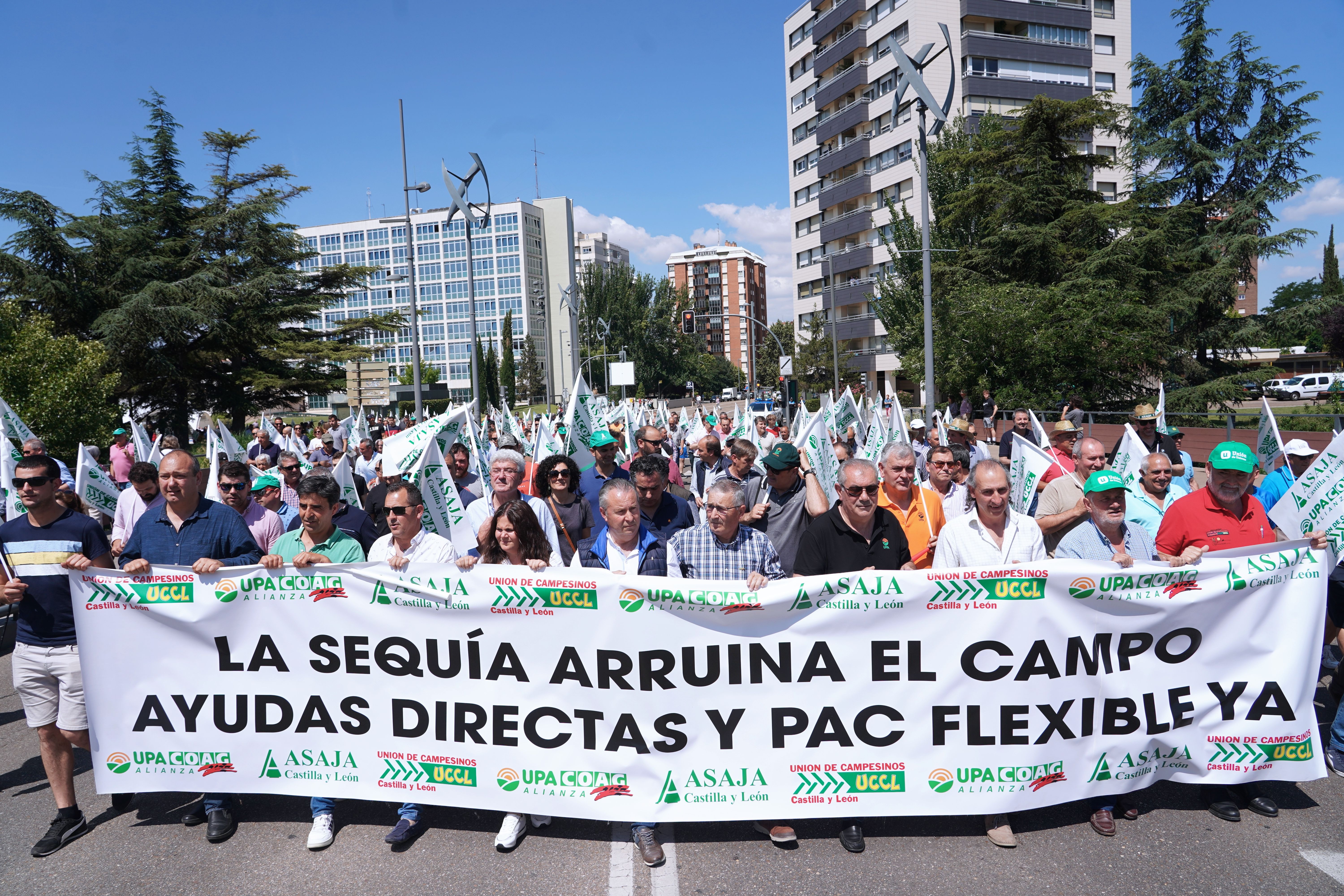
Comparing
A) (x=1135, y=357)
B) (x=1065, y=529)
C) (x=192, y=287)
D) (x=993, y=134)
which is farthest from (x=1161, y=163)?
(x=192, y=287)

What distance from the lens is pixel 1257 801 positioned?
13.7 feet

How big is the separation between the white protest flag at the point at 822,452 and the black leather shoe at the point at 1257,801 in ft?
15.0

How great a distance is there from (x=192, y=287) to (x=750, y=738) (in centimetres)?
3479

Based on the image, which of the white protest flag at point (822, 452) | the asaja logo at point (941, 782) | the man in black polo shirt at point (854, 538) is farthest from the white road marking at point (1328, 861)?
the white protest flag at point (822, 452)

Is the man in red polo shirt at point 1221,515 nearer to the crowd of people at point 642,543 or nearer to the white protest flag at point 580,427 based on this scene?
the crowd of people at point 642,543

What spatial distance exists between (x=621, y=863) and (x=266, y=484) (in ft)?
13.6

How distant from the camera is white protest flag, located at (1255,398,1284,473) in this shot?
24.5 feet

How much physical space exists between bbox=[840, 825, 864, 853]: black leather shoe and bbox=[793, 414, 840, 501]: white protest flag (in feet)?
15.6

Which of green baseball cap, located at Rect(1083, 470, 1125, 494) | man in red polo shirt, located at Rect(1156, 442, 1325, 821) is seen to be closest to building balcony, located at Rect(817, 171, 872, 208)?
man in red polo shirt, located at Rect(1156, 442, 1325, 821)

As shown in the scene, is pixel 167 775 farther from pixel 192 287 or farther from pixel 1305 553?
pixel 192 287

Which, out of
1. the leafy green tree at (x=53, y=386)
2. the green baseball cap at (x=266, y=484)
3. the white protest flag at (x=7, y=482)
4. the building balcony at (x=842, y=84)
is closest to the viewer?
the green baseball cap at (x=266, y=484)

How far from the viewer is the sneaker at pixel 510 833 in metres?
4.03

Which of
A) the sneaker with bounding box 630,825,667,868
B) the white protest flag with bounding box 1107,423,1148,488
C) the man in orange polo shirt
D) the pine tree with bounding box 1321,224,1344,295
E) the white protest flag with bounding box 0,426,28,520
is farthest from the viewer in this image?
the pine tree with bounding box 1321,224,1344,295

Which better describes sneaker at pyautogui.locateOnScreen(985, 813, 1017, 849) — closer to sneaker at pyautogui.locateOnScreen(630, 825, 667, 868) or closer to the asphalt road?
the asphalt road
